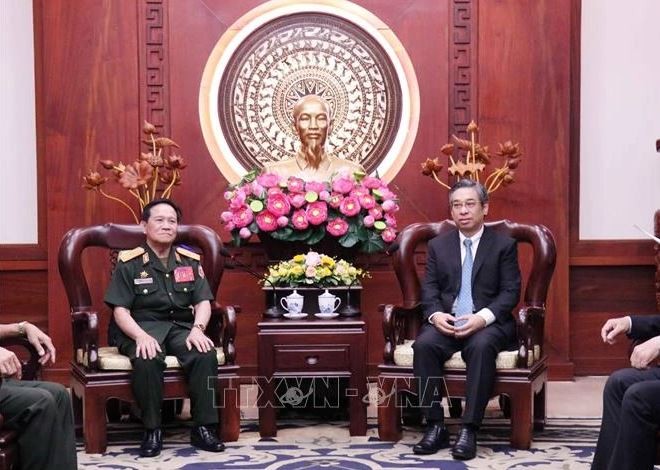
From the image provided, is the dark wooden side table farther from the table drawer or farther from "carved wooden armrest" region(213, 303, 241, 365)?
"carved wooden armrest" region(213, 303, 241, 365)

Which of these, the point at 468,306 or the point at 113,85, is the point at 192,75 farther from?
the point at 468,306

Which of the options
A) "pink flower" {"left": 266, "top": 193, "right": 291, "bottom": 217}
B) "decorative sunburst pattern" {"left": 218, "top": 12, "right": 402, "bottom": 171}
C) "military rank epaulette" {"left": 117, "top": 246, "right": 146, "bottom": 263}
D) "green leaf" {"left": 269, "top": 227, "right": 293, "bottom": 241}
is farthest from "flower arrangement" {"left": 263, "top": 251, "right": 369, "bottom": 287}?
"decorative sunburst pattern" {"left": 218, "top": 12, "right": 402, "bottom": 171}

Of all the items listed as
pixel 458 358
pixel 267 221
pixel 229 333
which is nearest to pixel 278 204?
pixel 267 221

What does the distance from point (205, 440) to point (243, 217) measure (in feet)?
3.56

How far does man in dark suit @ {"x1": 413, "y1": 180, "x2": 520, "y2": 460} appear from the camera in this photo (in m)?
3.83

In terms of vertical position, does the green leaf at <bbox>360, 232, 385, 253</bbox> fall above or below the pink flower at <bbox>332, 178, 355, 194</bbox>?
below

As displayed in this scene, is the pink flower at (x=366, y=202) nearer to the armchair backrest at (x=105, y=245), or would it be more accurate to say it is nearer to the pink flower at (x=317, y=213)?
the pink flower at (x=317, y=213)

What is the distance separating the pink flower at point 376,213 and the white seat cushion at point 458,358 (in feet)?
2.15

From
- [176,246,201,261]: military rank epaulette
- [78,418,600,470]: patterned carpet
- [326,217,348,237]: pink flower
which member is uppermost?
[326,217,348,237]: pink flower

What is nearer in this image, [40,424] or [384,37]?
[40,424]

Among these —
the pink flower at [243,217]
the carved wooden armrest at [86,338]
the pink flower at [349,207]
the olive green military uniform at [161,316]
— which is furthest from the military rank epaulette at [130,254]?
the pink flower at [349,207]

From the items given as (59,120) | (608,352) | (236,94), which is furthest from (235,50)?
(608,352)

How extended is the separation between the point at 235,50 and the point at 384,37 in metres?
0.85

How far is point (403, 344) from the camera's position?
14.0 ft
